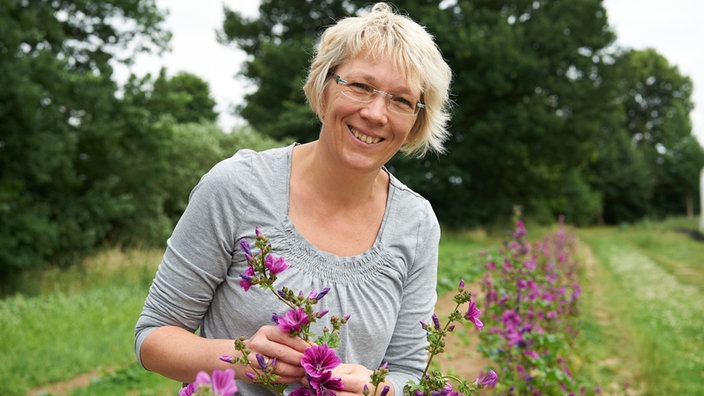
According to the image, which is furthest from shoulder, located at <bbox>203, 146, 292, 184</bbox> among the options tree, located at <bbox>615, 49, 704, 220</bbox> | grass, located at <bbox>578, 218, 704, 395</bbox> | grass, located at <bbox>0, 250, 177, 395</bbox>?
tree, located at <bbox>615, 49, 704, 220</bbox>

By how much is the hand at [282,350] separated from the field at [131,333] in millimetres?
3983

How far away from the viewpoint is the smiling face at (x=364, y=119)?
179cm

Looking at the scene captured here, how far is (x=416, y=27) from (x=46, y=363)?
504 centimetres

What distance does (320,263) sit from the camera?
182cm

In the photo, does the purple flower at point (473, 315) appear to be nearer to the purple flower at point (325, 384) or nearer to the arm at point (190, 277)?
the purple flower at point (325, 384)

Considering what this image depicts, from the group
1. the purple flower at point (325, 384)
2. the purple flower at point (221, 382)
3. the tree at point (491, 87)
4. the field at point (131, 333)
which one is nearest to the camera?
the purple flower at point (221, 382)

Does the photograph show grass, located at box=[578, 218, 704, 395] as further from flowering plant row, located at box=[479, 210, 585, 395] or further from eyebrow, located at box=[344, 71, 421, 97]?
eyebrow, located at box=[344, 71, 421, 97]

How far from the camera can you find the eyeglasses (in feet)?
5.93

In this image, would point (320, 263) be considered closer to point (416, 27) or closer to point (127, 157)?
point (416, 27)

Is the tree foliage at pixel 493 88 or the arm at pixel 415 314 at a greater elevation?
the tree foliage at pixel 493 88

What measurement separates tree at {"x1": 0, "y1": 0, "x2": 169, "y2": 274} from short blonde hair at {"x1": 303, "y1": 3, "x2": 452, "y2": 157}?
30.5 feet

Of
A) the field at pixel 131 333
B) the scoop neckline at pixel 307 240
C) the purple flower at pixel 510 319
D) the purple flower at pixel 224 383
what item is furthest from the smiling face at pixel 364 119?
the field at pixel 131 333

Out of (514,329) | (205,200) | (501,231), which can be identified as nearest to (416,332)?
(205,200)

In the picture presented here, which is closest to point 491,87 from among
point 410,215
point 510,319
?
point 510,319
